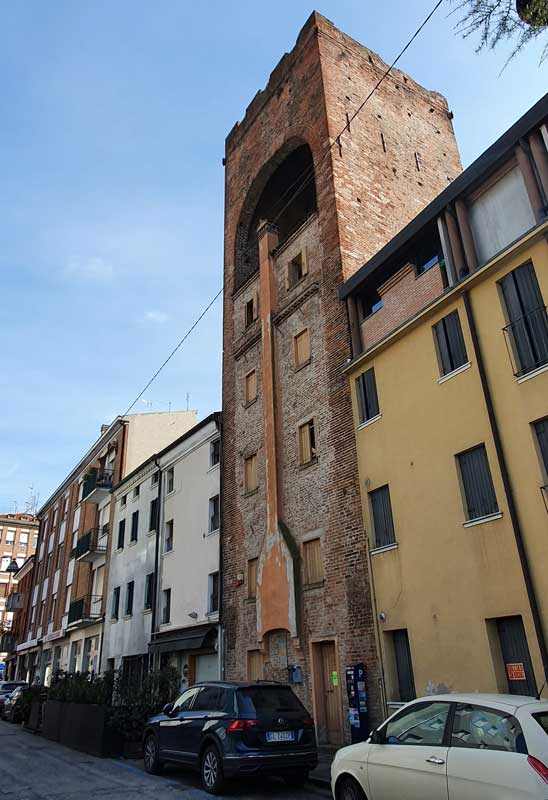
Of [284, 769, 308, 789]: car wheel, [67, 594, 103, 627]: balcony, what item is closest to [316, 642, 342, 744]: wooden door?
[284, 769, 308, 789]: car wheel

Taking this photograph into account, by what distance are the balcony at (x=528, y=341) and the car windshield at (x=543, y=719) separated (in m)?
6.35

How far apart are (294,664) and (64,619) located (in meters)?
24.4

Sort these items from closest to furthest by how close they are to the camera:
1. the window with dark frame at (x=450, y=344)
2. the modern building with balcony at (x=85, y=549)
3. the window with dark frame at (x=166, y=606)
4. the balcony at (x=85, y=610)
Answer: the window with dark frame at (x=450, y=344), the window with dark frame at (x=166, y=606), the balcony at (x=85, y=610), the modern building with balcony at (x=85, y=549)

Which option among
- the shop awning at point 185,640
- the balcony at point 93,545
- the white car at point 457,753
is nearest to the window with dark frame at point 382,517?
the white car at point 457,753

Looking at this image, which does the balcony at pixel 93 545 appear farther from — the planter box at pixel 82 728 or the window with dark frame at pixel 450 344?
the window with dark frame at pixel 450 344

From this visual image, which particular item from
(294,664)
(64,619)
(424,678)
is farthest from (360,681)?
(64,619)

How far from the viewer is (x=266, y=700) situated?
376 inches

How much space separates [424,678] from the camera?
11469 millimetres

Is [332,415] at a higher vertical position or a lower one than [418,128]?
lower

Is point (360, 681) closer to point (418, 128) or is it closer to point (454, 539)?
point (454, 539)

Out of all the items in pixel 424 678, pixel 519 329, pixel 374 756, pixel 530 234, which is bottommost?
pixel 374 756

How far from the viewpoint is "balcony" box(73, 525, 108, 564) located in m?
31.4

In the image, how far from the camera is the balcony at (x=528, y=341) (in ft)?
34.5

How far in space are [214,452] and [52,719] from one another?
9.76 m
